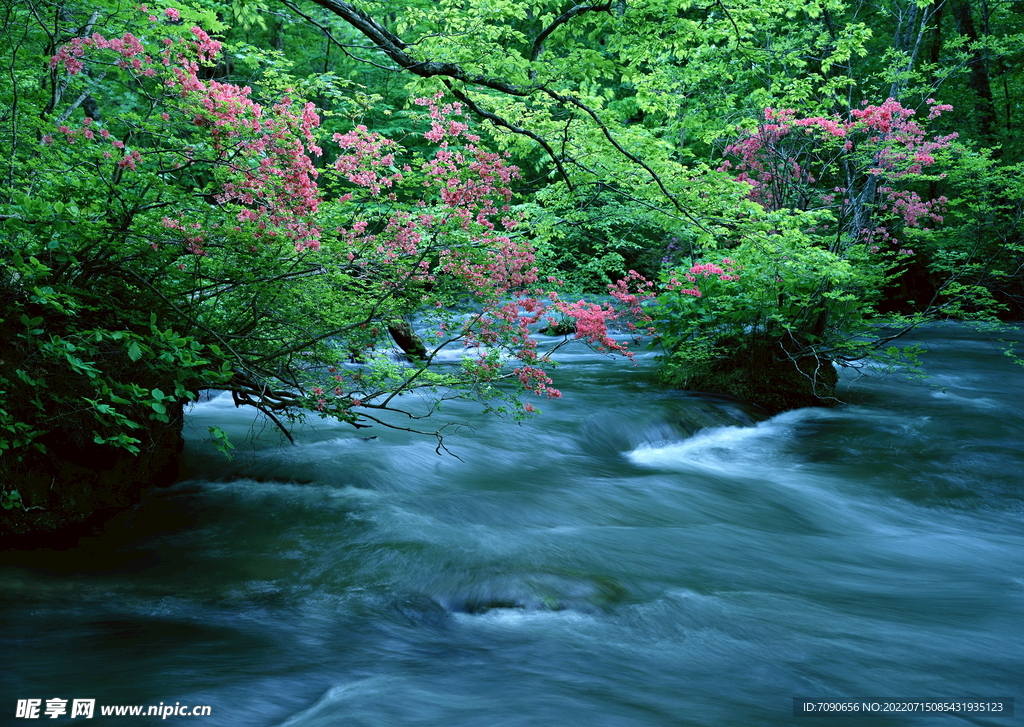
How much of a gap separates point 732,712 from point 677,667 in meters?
0.43

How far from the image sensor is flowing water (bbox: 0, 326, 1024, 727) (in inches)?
122

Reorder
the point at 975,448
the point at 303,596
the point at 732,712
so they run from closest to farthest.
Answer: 1. the point at 732,712
2. the point at 303,596
3. the point at 975,448

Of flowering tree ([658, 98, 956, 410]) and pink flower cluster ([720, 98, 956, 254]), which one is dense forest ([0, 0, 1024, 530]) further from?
flowering tree ([658, 98, 956, 410])

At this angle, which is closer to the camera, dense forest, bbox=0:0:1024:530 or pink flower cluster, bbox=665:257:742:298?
dense forest, bbox=0:0:1024:530

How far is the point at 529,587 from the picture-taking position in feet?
13.2

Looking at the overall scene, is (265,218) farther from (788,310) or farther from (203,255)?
(788,310)

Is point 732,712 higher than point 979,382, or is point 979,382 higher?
point 979,382

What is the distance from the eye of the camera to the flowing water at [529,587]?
10.2 ft

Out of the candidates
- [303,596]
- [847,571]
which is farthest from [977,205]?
[303,596]

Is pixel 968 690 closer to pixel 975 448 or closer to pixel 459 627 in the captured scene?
pixel 459 627

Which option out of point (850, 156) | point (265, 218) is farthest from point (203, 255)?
point (850, 156)

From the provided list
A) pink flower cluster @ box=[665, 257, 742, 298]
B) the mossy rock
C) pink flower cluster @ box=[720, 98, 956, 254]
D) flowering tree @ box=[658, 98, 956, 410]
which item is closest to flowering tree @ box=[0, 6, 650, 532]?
pink flower cluster @ box=[665, 257, 742, 298]

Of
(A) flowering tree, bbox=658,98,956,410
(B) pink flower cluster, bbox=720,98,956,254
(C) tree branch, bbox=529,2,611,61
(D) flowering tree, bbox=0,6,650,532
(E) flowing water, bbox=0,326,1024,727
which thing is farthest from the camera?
(A) flowering tree, bbox=658,98,956,410

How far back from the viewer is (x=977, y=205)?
1017cm
